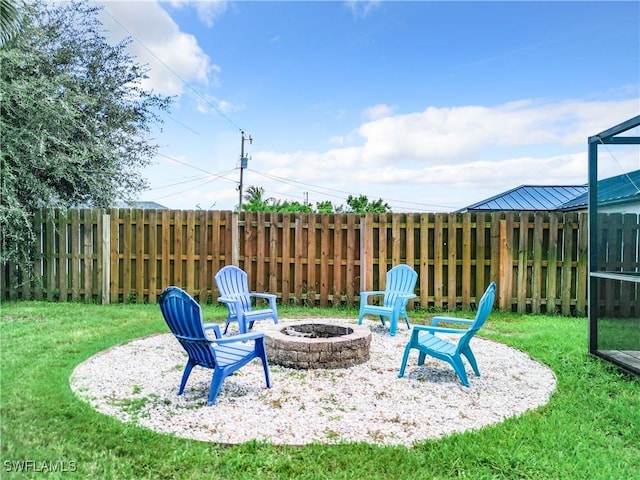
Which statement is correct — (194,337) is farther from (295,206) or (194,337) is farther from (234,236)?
(295,206)

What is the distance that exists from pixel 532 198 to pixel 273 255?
430 inches

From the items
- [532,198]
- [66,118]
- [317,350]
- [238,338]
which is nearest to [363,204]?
[532,198]

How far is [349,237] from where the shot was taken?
770 centimetres

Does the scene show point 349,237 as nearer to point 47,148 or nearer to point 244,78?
point 244,78

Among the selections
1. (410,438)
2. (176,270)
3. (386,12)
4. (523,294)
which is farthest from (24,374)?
(386,12)

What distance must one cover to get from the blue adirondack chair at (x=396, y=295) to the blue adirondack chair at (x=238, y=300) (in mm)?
1294

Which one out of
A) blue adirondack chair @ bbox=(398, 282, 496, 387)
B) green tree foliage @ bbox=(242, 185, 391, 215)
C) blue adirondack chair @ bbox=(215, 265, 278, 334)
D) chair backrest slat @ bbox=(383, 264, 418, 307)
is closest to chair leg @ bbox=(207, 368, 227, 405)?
blue adirondack chair @ bbox=(398, 282, 496, 387)

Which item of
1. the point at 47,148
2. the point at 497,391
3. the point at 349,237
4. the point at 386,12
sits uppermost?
the point at 386,12

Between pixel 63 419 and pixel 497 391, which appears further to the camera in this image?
pixel 497 391

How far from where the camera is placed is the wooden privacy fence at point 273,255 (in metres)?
7.54

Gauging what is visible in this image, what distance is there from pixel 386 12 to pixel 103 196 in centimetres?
709

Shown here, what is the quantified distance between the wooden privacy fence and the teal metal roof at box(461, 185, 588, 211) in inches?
291

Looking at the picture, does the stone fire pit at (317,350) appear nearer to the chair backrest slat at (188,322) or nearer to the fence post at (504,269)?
the chair backrest slat at (188,322)

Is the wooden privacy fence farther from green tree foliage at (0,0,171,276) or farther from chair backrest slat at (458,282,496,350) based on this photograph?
chair backrest slat at (458,282,496,350)
